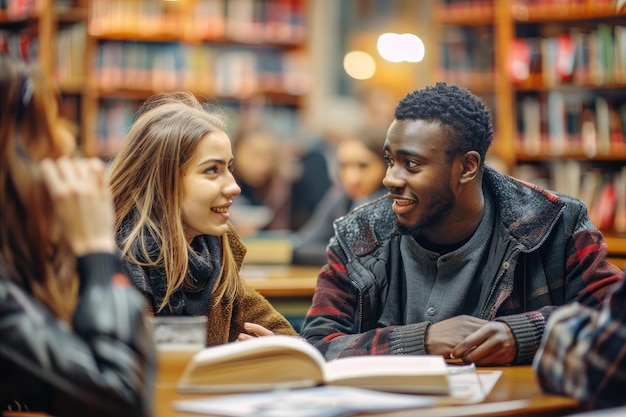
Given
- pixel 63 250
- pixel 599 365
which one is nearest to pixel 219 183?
pixel 63 250

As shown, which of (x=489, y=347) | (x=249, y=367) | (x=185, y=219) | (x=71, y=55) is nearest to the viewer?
(x=249, y=367)

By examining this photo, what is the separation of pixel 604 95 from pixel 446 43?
106 centimetres

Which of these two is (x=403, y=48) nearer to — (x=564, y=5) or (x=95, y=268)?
(x=564, y=5)

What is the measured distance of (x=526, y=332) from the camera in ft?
6.06

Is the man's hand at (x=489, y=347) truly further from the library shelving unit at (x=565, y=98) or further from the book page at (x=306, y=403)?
the library shelving unit at (x=565, y=98)

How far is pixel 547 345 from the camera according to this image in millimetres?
1484

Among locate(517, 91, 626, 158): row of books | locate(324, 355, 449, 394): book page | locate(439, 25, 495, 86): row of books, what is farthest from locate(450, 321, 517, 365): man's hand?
locate(439, 25, 495, 86): row of books

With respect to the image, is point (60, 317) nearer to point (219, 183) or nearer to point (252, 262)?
point (219, 183)

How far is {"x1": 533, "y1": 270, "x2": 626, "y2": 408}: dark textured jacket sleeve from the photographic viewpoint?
136 cm

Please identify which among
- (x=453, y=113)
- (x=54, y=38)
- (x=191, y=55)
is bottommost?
(x=453, y=113)

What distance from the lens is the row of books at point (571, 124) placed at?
5172 mm

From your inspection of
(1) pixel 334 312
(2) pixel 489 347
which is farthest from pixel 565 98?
(2) pixel 489 347

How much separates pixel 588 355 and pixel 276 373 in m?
0.48

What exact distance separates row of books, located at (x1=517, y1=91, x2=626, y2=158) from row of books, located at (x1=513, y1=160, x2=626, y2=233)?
0.34 ft
